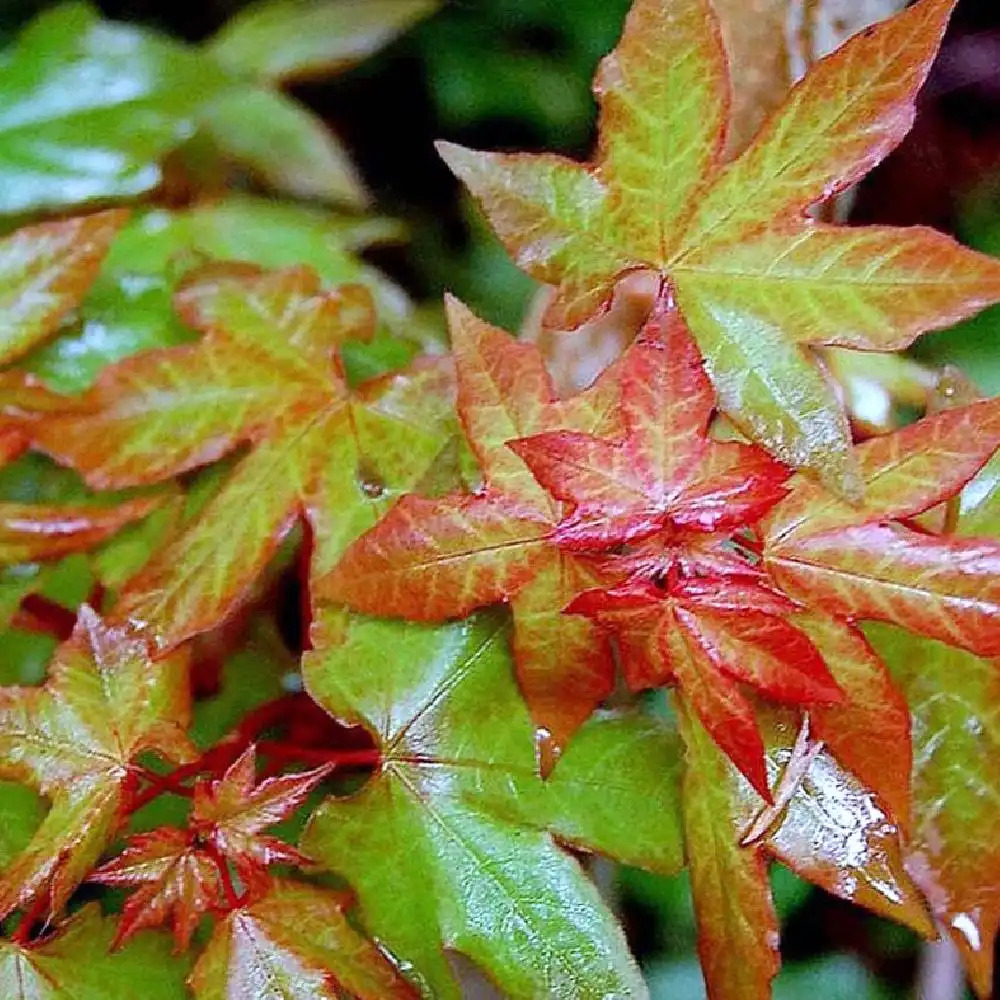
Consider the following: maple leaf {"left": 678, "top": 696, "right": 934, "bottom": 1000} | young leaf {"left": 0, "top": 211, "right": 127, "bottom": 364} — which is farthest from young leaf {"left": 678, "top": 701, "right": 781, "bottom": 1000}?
young leaf {"left": 0, "top": 211, "right": 127, "bottom": 364}

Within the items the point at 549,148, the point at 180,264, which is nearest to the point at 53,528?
the point at 180,264

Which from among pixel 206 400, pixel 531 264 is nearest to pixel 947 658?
pixel 531 264

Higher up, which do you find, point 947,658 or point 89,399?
point 89,399

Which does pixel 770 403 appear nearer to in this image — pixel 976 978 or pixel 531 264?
pixel 531 264

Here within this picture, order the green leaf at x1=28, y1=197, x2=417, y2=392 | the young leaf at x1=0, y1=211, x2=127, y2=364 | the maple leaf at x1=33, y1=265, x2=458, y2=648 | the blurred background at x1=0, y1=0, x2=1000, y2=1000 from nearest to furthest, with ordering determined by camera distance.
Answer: the maple leaf at x1=33, y1=265, x2=458, y2=648 → the young leaf at x1=0, y1=211, x2=127, y2=364 → the green leaf at x1=28, y1=197, x2=417, y2=392 → the blurred background at x1=0, y1=0, x2=1000, y2=1000

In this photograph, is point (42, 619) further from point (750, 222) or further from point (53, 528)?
point (750, 222)

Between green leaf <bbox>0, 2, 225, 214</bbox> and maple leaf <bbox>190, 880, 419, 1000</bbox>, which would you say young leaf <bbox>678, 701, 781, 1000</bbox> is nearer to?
maple leaf <bbox>190, 880, 419, 1000</bbox>

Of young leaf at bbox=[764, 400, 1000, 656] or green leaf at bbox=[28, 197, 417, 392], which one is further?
green leaf at bbox=[28, 197, 417, 392]
